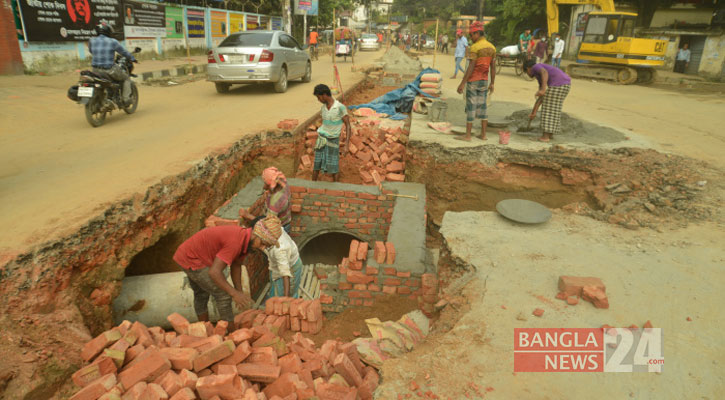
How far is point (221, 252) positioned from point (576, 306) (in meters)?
2.75

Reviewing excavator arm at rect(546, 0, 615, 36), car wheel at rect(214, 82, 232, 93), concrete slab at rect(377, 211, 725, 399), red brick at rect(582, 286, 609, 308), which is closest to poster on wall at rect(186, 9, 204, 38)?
car wheel at rect(214, 82, 232, 93)

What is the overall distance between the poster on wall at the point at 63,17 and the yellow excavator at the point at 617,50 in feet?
56.0

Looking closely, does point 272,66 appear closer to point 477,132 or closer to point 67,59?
point 477,132

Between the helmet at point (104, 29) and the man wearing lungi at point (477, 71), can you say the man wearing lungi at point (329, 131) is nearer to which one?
the man wearing lungi at point (477, 71)

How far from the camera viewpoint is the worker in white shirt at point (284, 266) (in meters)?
3.91

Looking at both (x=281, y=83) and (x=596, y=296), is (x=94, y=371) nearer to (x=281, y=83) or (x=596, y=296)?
(x=596, y=296)

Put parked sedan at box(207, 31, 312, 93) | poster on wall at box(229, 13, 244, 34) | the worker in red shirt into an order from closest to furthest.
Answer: the worker in red shirt
parked sedan at box(207, 31, 312, 93)
poster on wall at box(229, 13, 244, 34)

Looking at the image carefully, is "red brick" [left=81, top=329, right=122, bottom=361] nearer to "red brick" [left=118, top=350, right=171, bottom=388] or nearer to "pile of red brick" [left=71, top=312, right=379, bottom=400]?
"pile of red brick" [left=71, top=312, right=379, bottom=400]

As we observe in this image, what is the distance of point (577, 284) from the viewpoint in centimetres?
300

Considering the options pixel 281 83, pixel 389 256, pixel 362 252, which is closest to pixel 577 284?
pixel 389 256

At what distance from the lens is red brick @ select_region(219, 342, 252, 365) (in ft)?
8.96

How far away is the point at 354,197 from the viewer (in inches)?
229

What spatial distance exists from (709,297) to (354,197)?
3981 mm

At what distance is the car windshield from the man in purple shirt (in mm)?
6395
